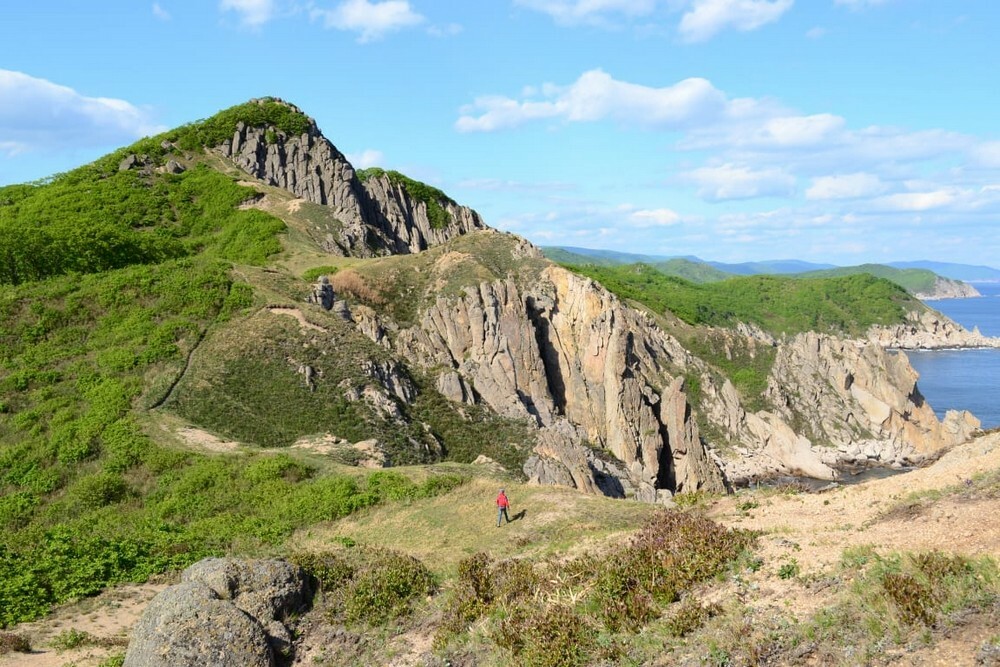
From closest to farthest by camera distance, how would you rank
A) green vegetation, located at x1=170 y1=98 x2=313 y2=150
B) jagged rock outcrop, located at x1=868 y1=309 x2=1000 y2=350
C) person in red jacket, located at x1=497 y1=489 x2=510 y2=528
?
person in red jacket, located at x1=497 y1=489 x2=510 y2=528, green vegetation, located at x1=170 y1=98 x2=313 y2=150, jagged rock outcrop, located at x1=868 y1=309 x2=1000 y2=350

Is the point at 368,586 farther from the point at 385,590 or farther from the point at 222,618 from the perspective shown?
the point at 222,618

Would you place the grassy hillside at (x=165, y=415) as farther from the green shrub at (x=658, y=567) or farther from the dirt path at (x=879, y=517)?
the green shrub at (x=658, y=567)

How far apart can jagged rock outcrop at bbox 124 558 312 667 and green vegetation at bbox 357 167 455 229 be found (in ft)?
361

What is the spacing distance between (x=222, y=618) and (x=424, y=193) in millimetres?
118607

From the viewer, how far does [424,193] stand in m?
130

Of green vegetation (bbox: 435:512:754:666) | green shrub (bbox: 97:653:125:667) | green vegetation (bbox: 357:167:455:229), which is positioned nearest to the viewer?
green vegetation (bbox: 435:512:754:666)

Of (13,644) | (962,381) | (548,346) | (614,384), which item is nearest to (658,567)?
(13,644)

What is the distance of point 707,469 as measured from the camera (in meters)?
66.2

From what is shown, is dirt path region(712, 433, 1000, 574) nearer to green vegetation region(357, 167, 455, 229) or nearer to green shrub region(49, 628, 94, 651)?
green shrub region(49, 628, 94, 651)

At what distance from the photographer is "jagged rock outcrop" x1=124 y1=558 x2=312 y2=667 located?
1527 cm

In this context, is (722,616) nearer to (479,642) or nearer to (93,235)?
(479,642)

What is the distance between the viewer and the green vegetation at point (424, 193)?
408 feet

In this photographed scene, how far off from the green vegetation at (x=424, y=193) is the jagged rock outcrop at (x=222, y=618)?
110 metres

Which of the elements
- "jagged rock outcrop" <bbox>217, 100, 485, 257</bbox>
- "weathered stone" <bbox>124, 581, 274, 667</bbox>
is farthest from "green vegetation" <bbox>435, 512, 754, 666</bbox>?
"jagged rock outcrop" <bbox>217, 100, 485, 257</bbox>
